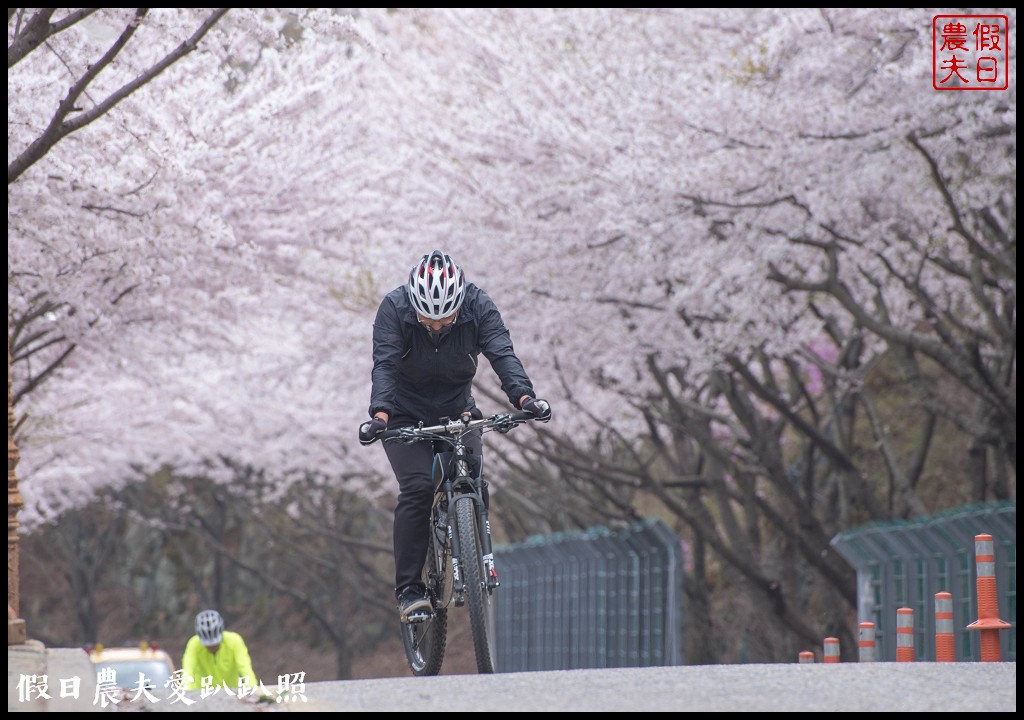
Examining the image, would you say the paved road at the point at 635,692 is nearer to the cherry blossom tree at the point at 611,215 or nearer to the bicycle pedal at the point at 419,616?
the bicycle pedal at the point at 419,616

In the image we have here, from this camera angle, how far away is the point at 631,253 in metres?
15.8

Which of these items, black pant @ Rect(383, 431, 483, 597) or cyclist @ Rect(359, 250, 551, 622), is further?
black pant @ Rect(383, 431, 483, 597)

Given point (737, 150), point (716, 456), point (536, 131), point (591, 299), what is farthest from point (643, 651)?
point (737, 150)

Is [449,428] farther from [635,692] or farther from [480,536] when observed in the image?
[635,692]

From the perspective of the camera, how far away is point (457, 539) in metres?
6.71

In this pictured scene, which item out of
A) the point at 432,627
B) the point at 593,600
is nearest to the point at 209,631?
the point at 432,627

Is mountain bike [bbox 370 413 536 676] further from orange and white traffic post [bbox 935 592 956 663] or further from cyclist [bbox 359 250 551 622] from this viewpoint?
orange and white traffic post [bbox 935 592 956 663]

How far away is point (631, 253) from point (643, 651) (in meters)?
6.13

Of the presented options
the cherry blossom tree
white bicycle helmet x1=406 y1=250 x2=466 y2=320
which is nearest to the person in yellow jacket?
white bicycle helmet x1=406 y1=250 x2=466 y2=320

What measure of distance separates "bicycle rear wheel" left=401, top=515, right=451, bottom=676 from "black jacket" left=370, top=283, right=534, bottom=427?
1.91 feet

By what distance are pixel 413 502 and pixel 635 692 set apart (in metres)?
1.76

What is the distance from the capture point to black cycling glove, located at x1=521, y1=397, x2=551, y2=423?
21.4 ft

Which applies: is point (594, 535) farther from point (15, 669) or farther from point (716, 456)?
point (15, 669)

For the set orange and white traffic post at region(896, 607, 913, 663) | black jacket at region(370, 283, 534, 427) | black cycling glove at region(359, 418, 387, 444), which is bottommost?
orange and white traffic post at region(896, 607, 913, 663)
